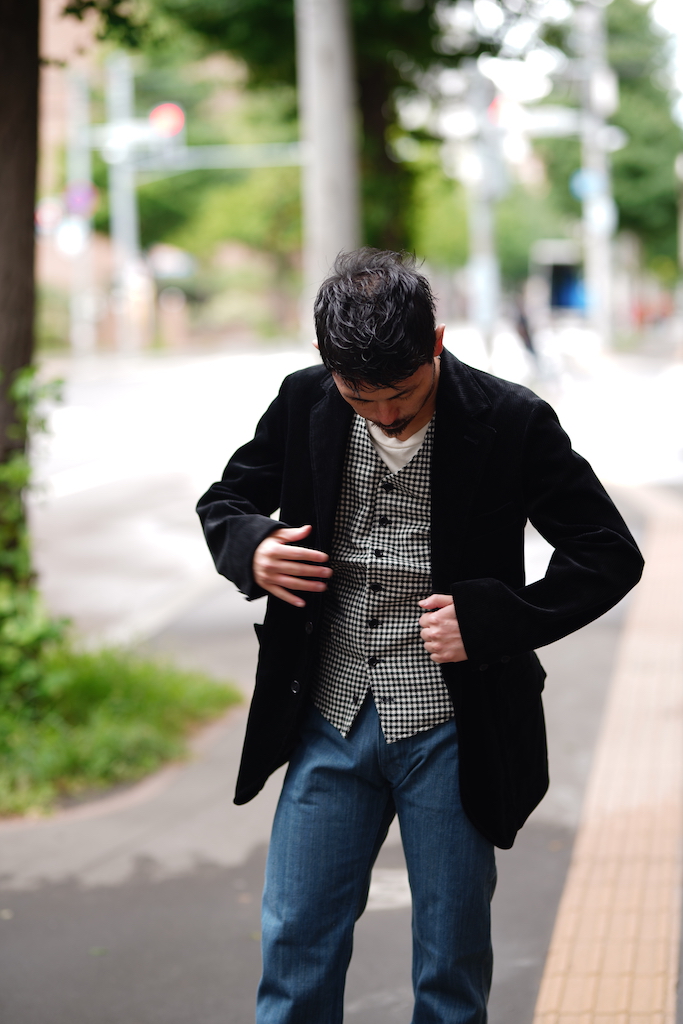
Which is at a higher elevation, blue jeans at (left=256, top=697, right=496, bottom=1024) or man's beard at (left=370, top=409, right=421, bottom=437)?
man's beard at (left=370, top=409, right=421, bottom=437)

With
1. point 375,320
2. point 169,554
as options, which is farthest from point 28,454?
point 169,554

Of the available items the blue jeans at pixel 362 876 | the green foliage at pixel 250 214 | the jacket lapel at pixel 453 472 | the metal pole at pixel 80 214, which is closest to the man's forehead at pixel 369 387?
the jacket lapel at pixel 453 472

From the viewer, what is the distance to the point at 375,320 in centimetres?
194

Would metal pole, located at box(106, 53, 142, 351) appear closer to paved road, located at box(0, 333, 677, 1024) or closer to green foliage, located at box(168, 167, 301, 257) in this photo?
green foliage, located at box(168, 167, 301, 257)

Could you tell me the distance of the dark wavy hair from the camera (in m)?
1.94

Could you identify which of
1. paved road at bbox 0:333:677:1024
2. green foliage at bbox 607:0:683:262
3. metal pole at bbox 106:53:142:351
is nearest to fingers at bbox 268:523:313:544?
paved road at bbox 0:333:677:1024

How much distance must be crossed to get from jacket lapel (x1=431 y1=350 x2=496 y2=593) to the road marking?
1.46m

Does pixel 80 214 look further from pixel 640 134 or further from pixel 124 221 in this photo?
pixel 640 134

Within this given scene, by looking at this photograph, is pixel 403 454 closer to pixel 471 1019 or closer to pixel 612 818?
pixel 471 1019

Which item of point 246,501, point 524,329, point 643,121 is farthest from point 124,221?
point 246,501

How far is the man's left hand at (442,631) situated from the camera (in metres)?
2.09

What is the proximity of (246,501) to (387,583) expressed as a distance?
0.31 meters

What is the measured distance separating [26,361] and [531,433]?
9.99 feet

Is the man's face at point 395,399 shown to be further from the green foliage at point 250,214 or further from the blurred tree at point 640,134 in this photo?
the blurred tree at point 640,134
